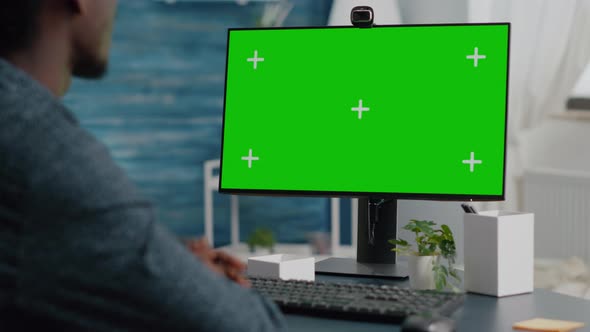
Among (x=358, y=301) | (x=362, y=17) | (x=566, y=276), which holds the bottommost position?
(x=566, y=276)

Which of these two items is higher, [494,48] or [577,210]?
[494,48]

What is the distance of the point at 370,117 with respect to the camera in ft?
5.60

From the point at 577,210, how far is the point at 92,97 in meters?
2.31

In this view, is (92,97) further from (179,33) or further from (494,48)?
(494,48)

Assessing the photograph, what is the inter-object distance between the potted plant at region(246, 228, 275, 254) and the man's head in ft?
10.6

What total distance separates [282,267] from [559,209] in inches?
103

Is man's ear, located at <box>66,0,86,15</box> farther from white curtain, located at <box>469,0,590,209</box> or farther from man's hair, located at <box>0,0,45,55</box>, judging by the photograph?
white curtain, located at <box>469,0,590,209</box>

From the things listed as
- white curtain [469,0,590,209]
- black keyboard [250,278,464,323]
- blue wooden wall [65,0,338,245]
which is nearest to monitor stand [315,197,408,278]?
black keyboard [250,278,464,323]

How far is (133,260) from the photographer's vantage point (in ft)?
2.63

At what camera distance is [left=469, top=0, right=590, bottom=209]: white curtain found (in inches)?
146

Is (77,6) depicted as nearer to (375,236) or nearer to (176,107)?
(375,236)

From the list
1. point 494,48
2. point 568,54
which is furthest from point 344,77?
point 568,54

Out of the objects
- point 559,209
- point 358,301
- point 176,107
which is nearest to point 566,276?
point 559,209

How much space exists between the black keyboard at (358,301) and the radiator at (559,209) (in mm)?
2701
